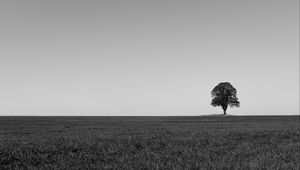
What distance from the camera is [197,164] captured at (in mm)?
11070

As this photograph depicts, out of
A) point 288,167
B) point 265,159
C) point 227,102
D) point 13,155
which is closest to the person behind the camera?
point 288,167

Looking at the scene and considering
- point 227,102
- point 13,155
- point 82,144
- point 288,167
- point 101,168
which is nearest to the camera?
point 288,167

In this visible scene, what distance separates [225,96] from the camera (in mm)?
105438

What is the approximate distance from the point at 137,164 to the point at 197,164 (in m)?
2.09

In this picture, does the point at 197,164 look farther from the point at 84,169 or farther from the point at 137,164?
the point at 84,169

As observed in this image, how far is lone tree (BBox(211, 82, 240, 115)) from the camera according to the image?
106m

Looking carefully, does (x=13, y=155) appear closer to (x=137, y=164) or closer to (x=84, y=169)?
(x=84, y=169)

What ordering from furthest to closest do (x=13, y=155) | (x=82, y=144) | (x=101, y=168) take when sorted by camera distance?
1. (x=82, y=144)
2. (x=13, y=155)
3. (x=101, y=168)

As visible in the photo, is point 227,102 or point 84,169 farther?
point 227,102

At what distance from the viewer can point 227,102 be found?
106438 mm

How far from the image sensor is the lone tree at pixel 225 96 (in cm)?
10550

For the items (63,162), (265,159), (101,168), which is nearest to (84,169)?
(101,168)

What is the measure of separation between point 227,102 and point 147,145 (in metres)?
92.3

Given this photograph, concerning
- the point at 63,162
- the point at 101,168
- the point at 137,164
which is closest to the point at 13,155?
the point at 63,162
